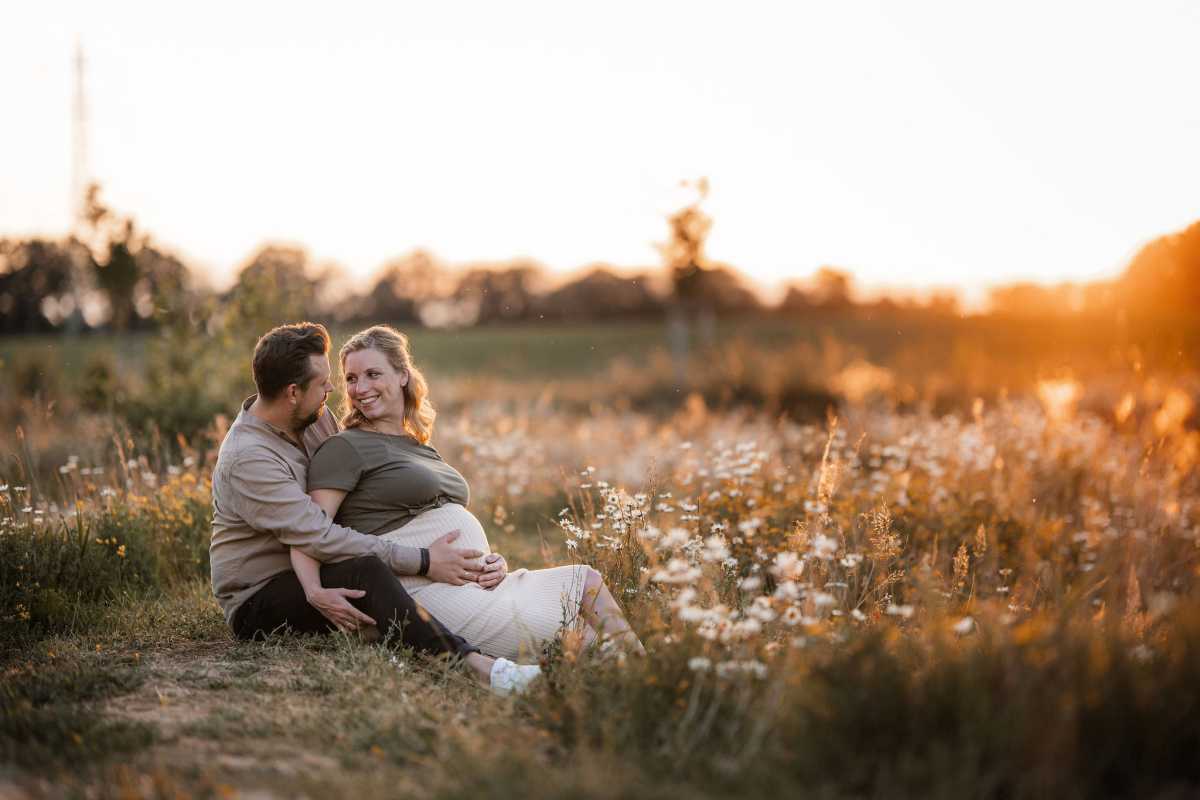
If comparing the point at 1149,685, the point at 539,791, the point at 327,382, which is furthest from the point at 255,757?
the point at 1149,685

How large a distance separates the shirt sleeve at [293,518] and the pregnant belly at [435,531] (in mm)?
113

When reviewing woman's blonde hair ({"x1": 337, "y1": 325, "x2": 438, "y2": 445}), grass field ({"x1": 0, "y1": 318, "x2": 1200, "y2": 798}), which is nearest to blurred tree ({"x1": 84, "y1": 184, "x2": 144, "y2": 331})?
grass field ({"x1": 0, "y1": 318, "x2": 1200, "y2": 798})

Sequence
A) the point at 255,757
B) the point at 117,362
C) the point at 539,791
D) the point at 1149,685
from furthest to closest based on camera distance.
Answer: the point at 117,362
the point at 255,757
the point at 1149,685
the point at 539,791

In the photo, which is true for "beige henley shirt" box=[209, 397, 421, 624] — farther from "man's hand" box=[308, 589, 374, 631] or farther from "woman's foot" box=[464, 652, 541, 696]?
"woman's foot" box=[464, 652, 541, 696]

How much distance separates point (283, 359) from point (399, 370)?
0.63m

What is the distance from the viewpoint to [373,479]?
175 inches

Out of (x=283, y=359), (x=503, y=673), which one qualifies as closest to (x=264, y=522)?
(x=283, y=359)

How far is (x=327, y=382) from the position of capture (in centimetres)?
447

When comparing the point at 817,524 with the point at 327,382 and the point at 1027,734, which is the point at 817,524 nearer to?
the point at 1027,734

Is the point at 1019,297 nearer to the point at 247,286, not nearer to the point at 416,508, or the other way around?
the point at 247,286

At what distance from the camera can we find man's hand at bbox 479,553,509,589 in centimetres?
431

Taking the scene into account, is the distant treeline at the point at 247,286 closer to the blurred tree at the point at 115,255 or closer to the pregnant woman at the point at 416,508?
the blurred tree at the point at 115,255

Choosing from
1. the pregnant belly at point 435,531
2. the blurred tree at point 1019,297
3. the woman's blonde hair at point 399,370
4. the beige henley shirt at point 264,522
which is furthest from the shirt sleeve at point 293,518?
the blurred tree at point 1019,297

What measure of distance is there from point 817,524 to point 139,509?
14.6 feet
